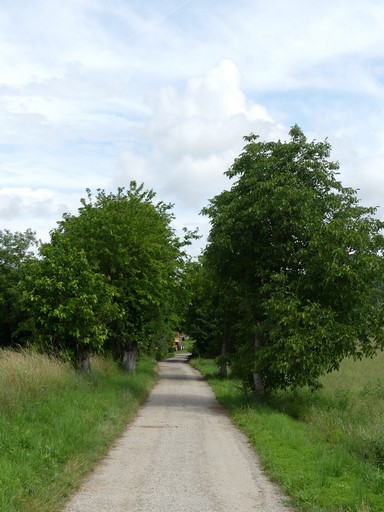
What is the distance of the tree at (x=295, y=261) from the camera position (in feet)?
61.6

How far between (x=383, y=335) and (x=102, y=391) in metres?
9.11

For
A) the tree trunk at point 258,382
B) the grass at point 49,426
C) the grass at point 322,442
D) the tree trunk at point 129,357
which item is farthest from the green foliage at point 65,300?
the tree trunk at point 129,357

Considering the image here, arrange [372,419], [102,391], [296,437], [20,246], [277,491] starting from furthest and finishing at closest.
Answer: [20,246]
[102,391]
[372,419]
[296,437]
[277,491]

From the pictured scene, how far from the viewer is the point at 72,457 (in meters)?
10.8

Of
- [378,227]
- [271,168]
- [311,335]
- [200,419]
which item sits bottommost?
[200,419]

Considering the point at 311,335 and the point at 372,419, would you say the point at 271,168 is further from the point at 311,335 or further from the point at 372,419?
the point at 372,419

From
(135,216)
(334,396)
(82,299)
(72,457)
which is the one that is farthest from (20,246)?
(72,457)

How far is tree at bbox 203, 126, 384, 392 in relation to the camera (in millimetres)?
18781

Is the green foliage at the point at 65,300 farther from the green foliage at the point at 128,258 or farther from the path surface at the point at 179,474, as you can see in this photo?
the path surface at the point at 179,474

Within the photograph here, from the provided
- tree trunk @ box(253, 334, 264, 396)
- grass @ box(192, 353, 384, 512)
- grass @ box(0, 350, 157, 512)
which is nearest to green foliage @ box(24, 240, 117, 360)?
grass @ box(0, 350, 157, 512)

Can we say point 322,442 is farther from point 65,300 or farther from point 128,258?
point 128,258

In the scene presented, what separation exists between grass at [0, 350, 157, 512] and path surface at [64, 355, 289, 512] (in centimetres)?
37

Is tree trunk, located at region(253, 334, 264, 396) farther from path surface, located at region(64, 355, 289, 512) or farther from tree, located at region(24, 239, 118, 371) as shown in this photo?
tree, located at region(24, 239, 118, 371)

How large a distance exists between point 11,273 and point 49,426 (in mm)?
38732
